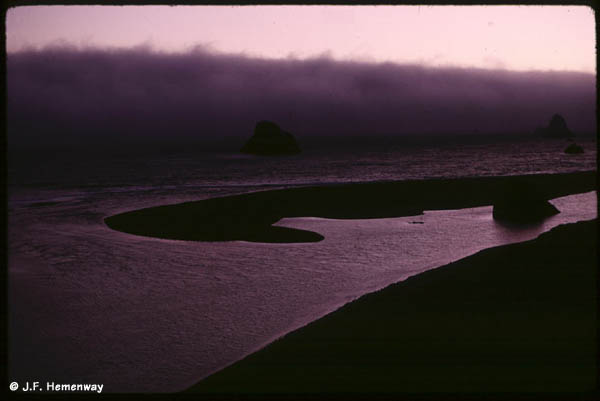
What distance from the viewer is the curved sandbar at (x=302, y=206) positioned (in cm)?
1886

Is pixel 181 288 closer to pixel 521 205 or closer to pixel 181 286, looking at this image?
pixel 181 286

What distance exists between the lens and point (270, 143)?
118062mm

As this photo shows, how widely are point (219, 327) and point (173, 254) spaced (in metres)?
6.98

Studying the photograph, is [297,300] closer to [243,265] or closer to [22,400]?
[243,265]

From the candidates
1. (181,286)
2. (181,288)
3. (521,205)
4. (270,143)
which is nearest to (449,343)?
(181,288)

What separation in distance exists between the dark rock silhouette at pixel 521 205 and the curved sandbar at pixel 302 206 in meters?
0.31

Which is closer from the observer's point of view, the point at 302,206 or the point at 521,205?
the point at 521,205

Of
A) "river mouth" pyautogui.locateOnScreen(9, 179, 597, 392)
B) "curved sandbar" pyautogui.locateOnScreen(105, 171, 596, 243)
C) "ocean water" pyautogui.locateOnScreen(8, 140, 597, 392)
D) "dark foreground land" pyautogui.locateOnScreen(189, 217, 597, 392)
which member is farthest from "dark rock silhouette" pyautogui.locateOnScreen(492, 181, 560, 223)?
"dark foreground land" pyautogui.locateOnScreen(189, 217, 597, 392)

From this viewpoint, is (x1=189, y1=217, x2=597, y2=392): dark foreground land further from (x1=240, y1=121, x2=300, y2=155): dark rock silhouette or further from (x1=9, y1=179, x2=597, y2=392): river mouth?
(x1=240, y1=121, x2=300, y2=155): dark rock silhouette

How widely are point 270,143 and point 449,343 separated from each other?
113 m

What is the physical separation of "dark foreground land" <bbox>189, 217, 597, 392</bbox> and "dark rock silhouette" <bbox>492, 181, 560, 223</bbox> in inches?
431

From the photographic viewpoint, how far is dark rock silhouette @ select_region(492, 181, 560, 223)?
66.2 ft

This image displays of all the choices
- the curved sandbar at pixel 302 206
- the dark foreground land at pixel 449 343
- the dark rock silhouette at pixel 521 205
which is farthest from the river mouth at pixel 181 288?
the curved sandbar at pixel 302 206

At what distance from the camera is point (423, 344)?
6457 millimetres
